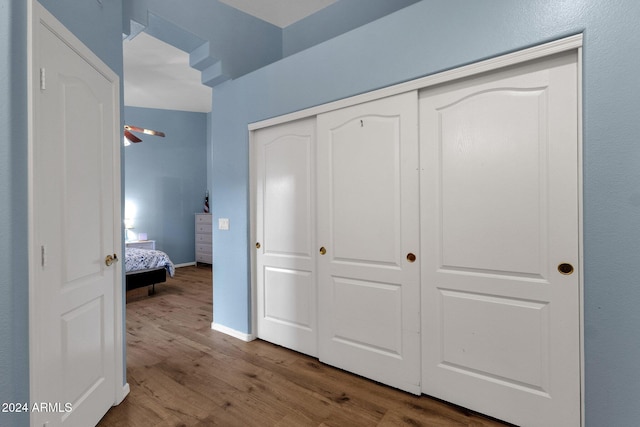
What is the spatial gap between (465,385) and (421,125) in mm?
1641

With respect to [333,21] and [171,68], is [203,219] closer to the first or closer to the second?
[171,68]

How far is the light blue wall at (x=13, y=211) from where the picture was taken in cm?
122

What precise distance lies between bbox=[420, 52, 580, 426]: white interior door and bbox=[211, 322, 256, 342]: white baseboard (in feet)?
5.46

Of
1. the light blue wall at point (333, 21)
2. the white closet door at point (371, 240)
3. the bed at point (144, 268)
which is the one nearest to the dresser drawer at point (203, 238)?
the bed at point (144, 268)

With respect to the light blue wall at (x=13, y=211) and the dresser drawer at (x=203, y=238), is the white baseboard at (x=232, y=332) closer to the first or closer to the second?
the light blue wall at (x=13, y=211)

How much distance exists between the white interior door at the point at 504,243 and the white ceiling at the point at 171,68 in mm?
2277

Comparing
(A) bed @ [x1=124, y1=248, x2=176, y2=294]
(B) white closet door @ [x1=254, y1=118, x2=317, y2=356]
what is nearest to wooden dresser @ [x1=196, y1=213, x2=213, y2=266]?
(A) bed @ [x1=124, y1=248, x2=176, y2=294]

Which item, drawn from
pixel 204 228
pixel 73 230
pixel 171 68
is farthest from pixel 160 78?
pixel 73 230

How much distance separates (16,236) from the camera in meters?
1.26

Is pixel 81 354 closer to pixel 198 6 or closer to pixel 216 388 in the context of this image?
pixel 216 388

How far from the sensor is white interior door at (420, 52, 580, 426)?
64.1 inches

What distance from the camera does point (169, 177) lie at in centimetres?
691

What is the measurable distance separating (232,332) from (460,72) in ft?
9.69

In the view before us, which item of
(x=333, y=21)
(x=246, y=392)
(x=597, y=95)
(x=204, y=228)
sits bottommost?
(x=246, y=392)
